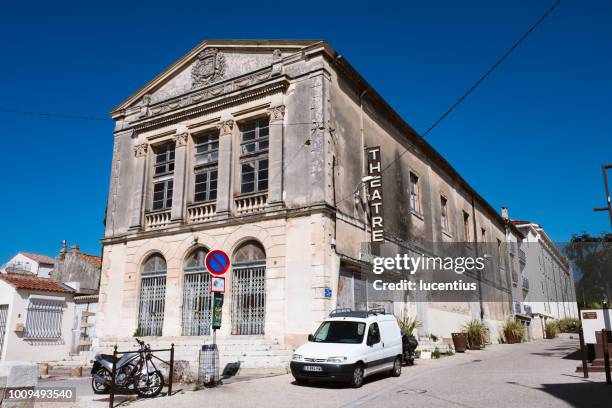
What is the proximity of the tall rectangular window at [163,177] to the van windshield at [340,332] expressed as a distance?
9.59 meters

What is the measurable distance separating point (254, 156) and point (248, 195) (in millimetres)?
1509

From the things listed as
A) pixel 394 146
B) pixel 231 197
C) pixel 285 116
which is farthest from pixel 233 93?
pixel 394 146

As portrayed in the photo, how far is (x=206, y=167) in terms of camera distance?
63.1 feet

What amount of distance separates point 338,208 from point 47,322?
9.68 m

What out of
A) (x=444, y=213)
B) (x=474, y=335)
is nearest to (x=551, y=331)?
(x=444, y=213)

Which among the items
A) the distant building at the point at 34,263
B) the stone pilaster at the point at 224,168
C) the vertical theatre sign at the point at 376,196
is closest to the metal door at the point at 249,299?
the stone pilaster at the point at 224,168

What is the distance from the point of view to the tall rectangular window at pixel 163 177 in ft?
65.6

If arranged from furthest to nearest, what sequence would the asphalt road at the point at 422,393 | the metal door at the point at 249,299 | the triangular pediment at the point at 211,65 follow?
1. the triangular pediment at the point at 211,65
2. the metal door at the point at 249,299
3. the asphalt road at the point at 422,393

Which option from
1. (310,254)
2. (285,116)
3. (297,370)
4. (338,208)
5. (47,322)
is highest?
(285,116)

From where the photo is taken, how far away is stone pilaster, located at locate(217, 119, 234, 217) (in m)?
17.7

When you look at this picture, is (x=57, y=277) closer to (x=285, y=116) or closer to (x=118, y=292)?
(x=118, y=292)

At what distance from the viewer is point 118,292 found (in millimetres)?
19484

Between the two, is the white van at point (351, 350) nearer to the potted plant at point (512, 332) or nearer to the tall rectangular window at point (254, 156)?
the tall rectangular window at point (254, 156)

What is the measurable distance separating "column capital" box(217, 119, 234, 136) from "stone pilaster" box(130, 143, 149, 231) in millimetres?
3826
